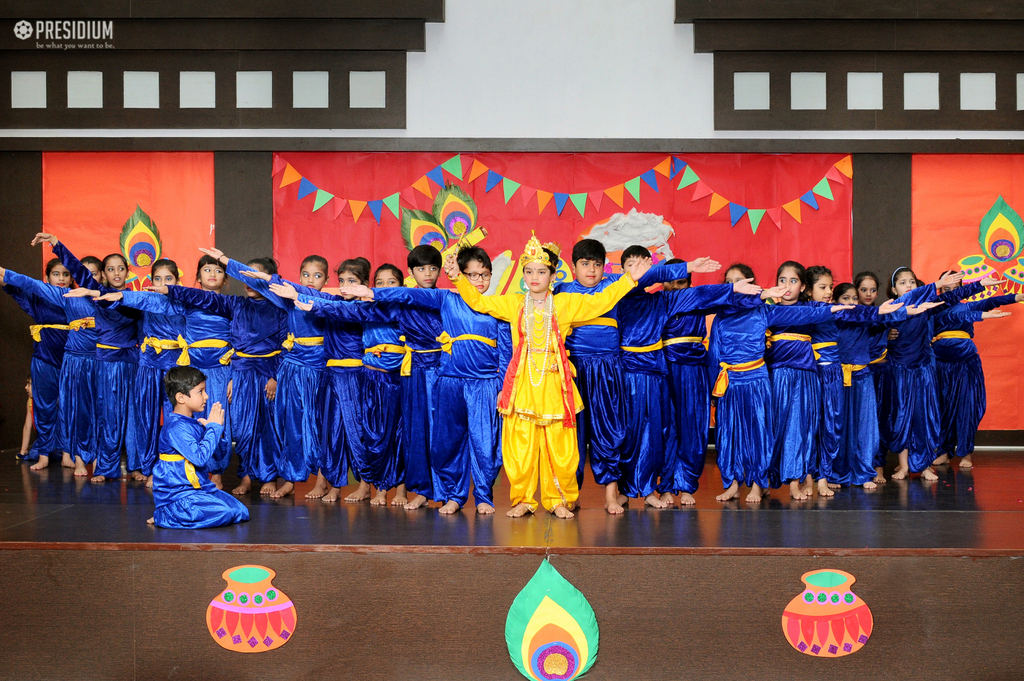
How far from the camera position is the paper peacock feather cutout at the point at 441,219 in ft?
20.6

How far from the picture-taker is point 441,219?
20.7ft

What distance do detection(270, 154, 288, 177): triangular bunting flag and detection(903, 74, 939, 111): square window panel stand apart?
16.3 feet

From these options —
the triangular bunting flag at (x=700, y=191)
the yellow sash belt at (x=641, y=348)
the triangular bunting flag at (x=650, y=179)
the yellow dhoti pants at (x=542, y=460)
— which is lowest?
the yellow dhoti pants at (x=542, y=460)

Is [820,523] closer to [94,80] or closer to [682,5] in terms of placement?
[682,5]

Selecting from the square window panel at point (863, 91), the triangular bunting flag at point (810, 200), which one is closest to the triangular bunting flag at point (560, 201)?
the triangular bunting flag at point (810, 200)

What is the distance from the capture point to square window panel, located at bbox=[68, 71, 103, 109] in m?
6.22

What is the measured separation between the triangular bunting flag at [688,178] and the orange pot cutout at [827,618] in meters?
3.98

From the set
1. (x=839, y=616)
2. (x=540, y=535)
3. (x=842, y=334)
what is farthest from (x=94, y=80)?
(x=839, y=616)

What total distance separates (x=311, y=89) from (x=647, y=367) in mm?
3877

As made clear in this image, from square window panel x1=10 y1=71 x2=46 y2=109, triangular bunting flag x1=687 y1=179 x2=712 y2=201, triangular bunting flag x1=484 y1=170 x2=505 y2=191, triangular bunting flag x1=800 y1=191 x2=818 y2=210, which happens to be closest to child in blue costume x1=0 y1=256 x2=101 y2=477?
square window panel x1=10 y1=71 x2=46 y2=109

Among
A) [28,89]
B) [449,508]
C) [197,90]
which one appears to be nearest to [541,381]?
[449,508]

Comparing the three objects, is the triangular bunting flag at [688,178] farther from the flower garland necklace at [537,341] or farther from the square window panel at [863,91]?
the flower garland necklace at [537,341]

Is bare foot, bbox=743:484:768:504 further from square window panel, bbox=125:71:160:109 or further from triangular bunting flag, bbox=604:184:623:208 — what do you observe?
square window panel, bbox=125:71:160:109

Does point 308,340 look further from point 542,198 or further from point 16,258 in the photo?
point 16,258
